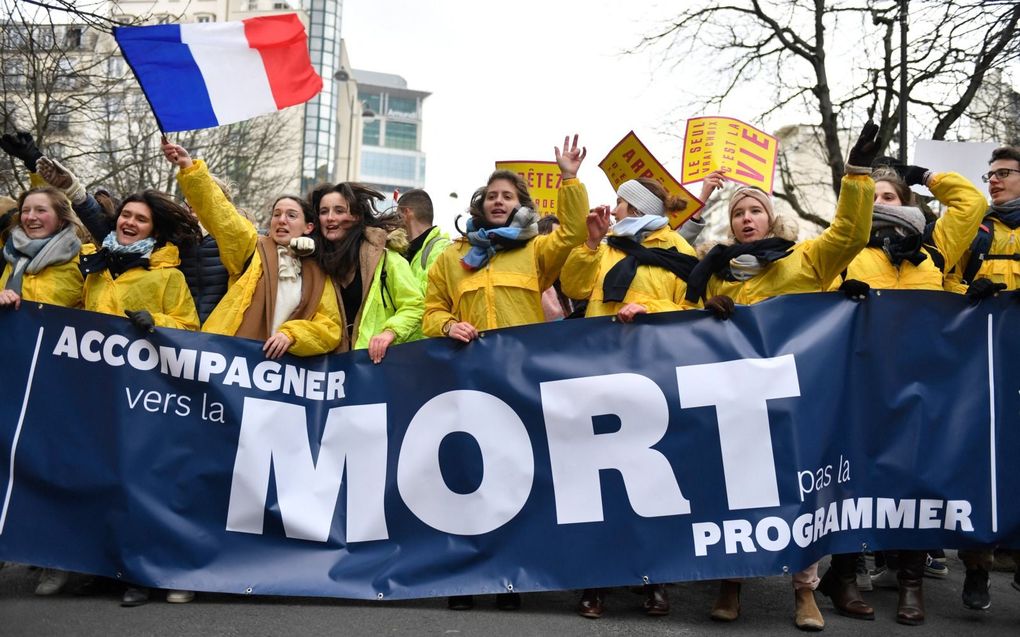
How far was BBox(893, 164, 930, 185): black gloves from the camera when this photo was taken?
5.85 meters

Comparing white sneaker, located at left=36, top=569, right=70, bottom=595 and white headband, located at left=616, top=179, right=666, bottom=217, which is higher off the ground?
white headband, located at left=616, top=179, right=666, bottom=217

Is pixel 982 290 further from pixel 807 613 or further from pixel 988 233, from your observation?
pixel 807 613

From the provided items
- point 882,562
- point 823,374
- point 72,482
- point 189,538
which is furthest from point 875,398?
point 72,482

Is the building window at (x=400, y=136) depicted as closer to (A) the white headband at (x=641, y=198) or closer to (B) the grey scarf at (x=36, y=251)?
(B) the grey scarf at (x=36, y=251)

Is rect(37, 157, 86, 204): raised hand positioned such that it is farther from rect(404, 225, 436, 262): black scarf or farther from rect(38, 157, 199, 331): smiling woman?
rect(404, 225, 436, 262): black scarf

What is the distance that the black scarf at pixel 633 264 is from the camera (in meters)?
5.56

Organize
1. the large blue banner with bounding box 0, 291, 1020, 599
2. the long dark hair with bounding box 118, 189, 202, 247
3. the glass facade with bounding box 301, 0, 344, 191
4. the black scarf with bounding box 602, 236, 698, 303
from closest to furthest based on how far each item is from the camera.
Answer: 1. the large blue banner with bounding box 0, 291, 1020, 599
2. the black scarf with bounding box 602, 236, 698, 303
3. the long dark hair with bounding box 118, 189, 202, 247
4. the glass facade with bounding box 301, 0, 344, 191

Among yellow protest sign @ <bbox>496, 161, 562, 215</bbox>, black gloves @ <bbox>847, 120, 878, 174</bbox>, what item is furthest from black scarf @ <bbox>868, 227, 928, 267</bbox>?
yellow protest sign @ <bbox>496, 161, 562, 215</bbox>

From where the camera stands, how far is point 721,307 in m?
5.24

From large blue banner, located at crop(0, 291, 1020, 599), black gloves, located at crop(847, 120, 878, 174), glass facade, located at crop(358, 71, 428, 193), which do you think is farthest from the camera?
glass facade, located at crop(358, 71, 428, 193)

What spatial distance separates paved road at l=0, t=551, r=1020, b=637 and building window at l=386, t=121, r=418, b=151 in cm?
17053

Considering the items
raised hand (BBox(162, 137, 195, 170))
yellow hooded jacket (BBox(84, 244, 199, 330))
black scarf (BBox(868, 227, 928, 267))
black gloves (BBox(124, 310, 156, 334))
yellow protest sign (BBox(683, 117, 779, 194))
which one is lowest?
black gloves (BBox(124, 310, 156, 334))

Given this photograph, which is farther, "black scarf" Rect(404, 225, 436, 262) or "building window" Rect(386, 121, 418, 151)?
"building window" Rect(386, 121, 418, 151)

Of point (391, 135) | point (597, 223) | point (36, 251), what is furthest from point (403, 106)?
point (597, 223)
